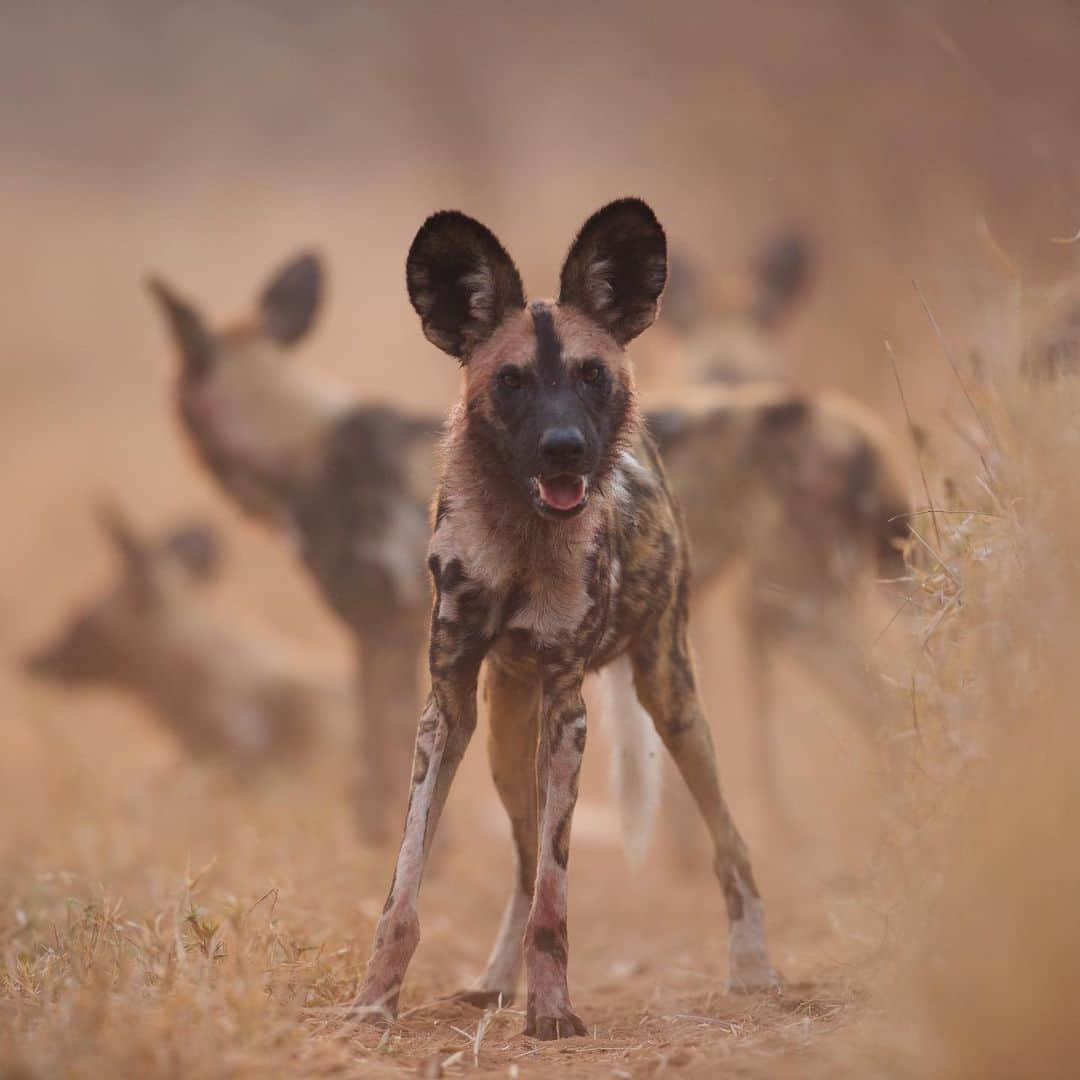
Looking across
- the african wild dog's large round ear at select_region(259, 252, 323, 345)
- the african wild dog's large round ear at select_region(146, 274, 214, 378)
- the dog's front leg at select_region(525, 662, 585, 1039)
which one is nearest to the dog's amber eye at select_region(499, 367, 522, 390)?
the dog's front leg at select_region(525, 662, 585, 1039)

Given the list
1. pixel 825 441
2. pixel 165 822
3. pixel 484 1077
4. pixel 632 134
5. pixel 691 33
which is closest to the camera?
pixel 484 1077

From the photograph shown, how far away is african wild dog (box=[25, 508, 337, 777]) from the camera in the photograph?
281 inches

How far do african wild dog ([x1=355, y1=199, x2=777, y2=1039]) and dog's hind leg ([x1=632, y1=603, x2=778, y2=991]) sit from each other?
0.66ft

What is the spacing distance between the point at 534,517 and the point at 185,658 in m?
5.28

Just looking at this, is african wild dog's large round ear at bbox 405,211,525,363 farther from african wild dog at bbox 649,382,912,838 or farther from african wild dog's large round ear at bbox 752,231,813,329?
african wild dog's large round ear at bbox 752,231,813,329

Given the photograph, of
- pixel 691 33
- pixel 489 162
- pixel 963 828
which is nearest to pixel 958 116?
pixel 691 33

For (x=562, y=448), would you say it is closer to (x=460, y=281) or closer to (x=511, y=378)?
(x=511, y=378)

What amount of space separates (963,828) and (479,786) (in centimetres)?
521

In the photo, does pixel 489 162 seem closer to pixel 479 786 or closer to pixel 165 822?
pixel 479 786

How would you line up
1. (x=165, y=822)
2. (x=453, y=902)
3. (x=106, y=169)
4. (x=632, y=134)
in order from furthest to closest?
(x=106, y=169)
(x=632, y=134)
(x=165, y=822)
(x=453, y=902)

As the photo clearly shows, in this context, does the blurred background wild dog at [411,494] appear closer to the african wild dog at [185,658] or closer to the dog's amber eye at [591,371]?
the african wild dog at [185,658]

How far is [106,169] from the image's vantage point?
48.3ft

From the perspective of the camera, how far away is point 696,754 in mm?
3057

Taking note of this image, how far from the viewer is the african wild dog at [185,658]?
713 cm
